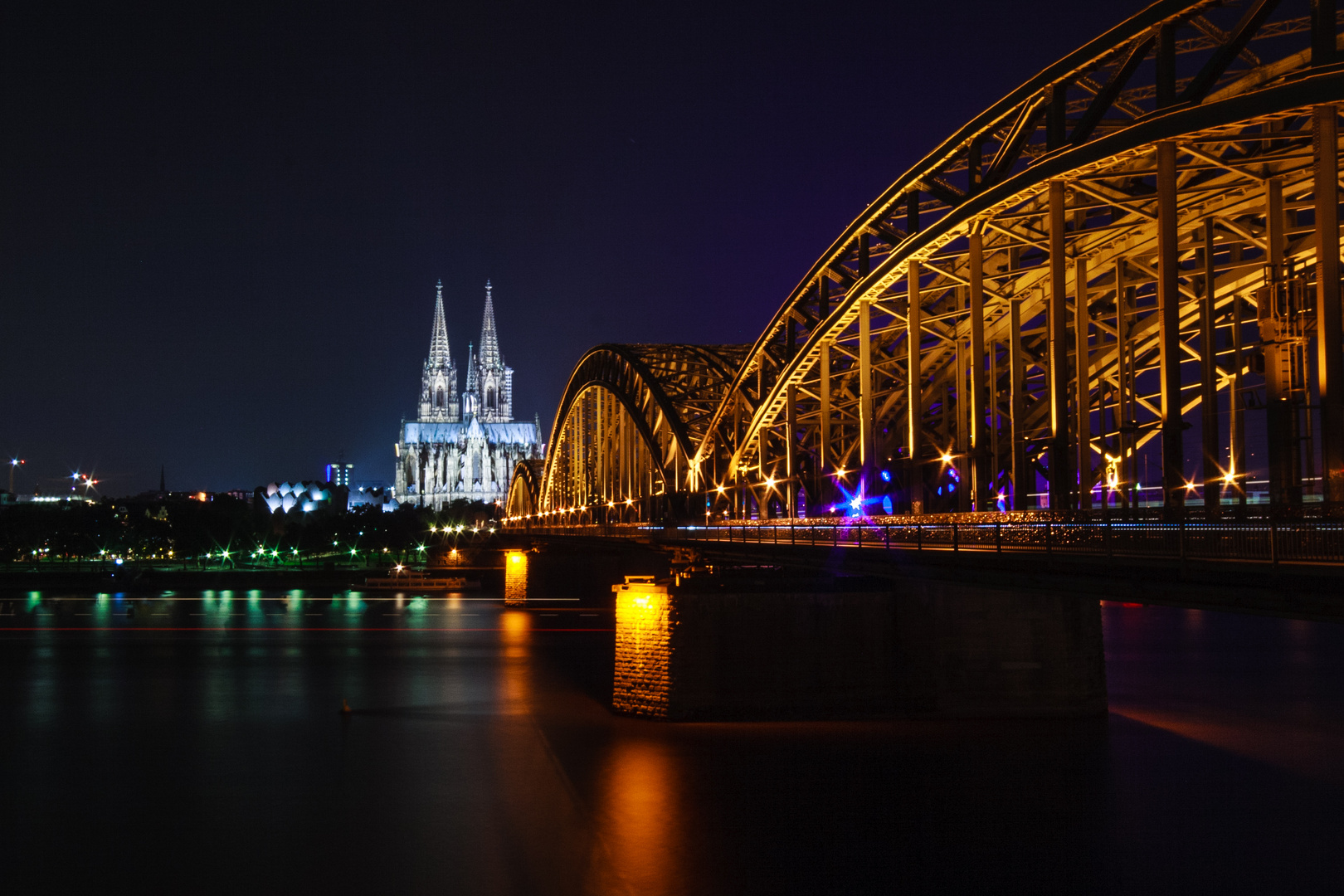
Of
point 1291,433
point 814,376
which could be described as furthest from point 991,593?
point 814,376

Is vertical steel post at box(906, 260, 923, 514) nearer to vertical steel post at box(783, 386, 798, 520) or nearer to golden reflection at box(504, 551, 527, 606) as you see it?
vertical steel post at box(783, 386, 798, 520)

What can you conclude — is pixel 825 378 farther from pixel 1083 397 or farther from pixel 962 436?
pixel 1083 397

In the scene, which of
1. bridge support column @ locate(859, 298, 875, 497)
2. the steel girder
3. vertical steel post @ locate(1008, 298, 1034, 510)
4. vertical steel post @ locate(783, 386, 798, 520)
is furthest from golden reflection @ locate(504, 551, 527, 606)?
vertical steel post @ locate(1008, 298, 1034, 510)

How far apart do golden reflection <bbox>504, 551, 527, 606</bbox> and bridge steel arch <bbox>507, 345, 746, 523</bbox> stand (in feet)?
18.9

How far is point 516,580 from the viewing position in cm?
8294

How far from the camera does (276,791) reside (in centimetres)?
2788

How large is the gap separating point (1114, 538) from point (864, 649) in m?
13.4

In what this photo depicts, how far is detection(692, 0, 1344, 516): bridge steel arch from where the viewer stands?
792 inches

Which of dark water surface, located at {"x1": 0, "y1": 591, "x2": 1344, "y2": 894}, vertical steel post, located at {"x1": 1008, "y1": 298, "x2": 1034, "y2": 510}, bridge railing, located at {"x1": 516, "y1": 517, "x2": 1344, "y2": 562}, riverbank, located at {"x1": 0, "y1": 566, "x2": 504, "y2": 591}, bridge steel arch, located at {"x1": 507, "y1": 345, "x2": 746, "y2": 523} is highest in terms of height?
bridge steel arch, located at {"x1": 507, "y1": 345, "x2": 746, "y2": 523}

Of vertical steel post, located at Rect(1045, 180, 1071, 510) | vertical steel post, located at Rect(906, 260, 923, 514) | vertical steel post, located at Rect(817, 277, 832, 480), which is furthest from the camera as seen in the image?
vertical steel post, located at Rect(817, 277, 832, 480)

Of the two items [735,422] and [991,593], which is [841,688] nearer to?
[991,593]

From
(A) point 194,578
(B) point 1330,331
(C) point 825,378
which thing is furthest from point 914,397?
(A) point 194,578

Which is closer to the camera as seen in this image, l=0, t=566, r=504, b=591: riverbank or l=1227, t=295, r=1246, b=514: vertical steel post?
l=1227, t=295, r=1246, b=514: vertical steel post

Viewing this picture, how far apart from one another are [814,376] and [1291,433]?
27780mm
